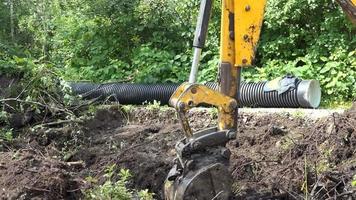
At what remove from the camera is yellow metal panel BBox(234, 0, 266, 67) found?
12.8 feet

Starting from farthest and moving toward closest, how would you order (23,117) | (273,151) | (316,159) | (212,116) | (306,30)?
1. (306,30)
2. (212,116)
3. (23,117)
4. (273,151)
5. (316,159)

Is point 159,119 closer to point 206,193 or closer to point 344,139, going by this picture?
point 344,139

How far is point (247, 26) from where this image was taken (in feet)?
12.9

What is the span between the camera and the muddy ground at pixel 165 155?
4.16 metres

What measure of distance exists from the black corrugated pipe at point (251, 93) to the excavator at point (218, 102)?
3054 millimetres

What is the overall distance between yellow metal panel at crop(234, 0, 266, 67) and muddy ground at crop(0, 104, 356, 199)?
97 centimetres

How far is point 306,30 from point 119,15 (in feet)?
11.0

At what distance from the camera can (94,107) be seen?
7090 mm

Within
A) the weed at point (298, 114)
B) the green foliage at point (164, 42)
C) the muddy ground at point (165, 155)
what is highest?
the green foliage at point (164, 42)

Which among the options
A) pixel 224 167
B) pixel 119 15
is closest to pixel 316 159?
pixel 224 167

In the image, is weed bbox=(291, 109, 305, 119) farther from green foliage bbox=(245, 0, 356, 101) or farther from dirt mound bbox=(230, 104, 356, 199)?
green foliage bbox=(245, 0, 356, 101)

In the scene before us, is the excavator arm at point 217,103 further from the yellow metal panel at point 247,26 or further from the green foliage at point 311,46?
the green foliage at point 311,46

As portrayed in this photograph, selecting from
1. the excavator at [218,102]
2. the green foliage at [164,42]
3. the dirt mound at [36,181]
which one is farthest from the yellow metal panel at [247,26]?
the green foliage at [164,42]

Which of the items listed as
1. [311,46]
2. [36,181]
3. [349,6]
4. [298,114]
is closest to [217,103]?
[349,6]
